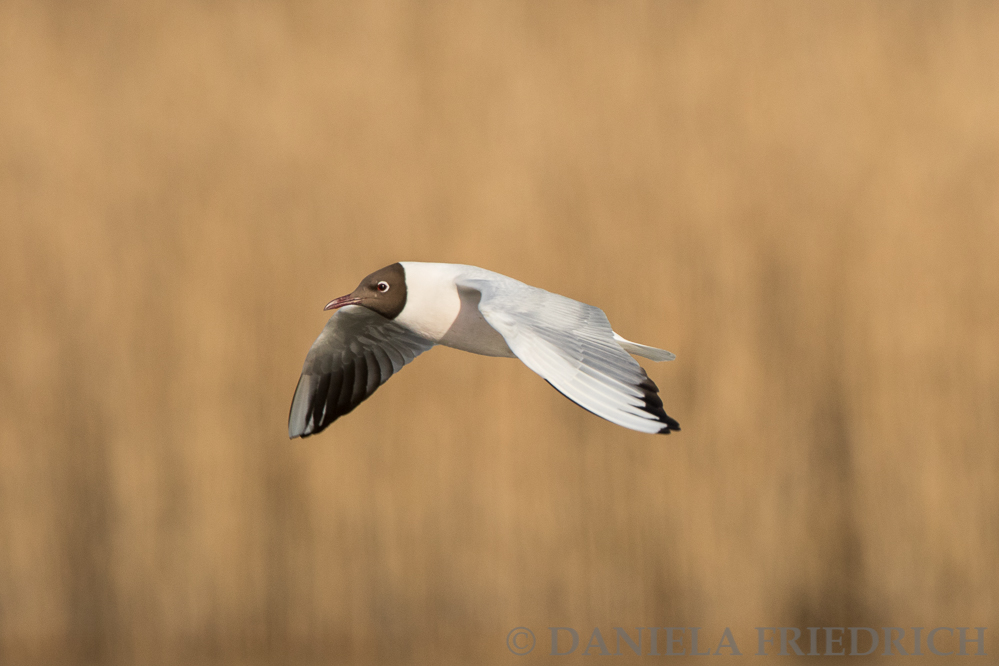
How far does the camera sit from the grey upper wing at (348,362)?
158 centimetres

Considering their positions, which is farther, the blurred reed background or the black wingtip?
the blurred reed background

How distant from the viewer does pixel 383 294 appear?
144 centimetres

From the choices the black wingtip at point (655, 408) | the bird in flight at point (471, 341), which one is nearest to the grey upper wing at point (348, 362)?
the bird in flight at point (471, 341)

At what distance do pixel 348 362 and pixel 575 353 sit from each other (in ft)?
1.66

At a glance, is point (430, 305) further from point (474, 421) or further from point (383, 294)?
point (474, 421)

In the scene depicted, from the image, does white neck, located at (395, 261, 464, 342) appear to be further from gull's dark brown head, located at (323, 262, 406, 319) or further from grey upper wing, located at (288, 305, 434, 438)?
grey upper wing, located at (288, 305, 434, 438)

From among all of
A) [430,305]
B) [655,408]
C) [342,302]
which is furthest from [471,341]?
[655,408]

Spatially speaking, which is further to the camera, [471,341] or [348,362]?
[348,362]

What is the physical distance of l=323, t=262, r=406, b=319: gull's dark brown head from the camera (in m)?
1.43

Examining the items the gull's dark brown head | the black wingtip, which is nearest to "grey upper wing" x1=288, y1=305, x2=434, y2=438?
the gull's dark brown head

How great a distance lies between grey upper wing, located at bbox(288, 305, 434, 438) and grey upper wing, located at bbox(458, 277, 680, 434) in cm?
28

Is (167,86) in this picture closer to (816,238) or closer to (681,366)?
(681,366)

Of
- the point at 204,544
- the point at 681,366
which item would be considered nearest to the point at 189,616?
the point at 204,544

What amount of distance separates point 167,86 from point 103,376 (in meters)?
0.77
